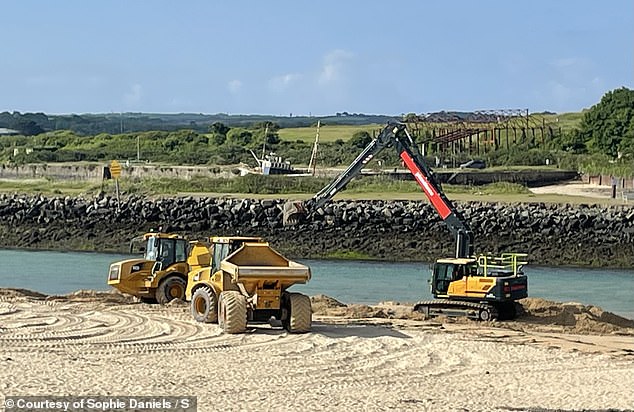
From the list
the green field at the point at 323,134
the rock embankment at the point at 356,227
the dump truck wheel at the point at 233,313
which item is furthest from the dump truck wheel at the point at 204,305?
the green field at the point at 323,134

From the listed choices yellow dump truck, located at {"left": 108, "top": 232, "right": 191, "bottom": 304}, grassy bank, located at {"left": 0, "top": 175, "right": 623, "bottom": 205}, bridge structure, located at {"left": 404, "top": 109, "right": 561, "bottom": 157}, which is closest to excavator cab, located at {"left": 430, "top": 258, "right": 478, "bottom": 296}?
yellow dump truck, located at {"left": 108, "top": 232, "right": 191, "bottom": 304}

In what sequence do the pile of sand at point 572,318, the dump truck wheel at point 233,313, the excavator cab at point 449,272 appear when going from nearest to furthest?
the dump truck wheel at point 233,313 < the pile of sand at point 572,318 < the excavator cab at point 449,272

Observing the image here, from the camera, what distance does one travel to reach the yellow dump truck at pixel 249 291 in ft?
60.0

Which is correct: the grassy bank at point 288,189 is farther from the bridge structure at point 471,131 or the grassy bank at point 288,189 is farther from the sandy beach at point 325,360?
the sandy beach at point 325,360

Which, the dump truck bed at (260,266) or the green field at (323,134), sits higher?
the green field at (323,134)

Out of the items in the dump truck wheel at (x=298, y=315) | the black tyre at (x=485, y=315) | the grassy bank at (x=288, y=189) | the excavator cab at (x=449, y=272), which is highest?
the grassy bank at (x=288, y=189)

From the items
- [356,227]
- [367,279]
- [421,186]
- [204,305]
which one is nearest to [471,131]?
[356,227]

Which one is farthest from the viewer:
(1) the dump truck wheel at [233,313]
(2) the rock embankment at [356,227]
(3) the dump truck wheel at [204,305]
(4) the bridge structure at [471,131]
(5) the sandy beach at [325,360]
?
(4) the bridge structure at [471,131]

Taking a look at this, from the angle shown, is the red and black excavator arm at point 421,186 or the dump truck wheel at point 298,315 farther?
the red and black excavator arm at point 421,186

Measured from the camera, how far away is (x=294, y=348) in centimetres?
1694

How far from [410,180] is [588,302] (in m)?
27.9

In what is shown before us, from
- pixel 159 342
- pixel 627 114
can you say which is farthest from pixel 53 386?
pixel 627 114

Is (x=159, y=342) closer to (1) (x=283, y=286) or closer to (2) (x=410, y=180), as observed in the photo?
(1) (x=283, y=286)

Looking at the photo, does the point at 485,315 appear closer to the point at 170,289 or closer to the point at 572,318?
the point at 572,318
